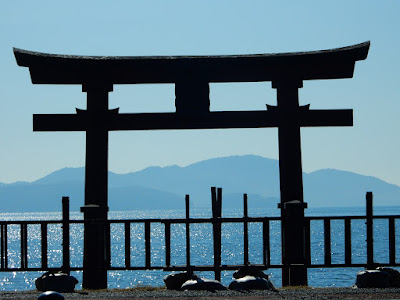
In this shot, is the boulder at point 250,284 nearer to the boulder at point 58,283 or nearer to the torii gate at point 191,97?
the torii gate at point 191,97

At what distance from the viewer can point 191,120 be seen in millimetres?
15828

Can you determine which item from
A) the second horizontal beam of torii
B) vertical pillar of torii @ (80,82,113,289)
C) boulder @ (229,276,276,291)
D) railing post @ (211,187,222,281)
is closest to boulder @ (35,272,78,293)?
vertical pillar of torii @ (80,82,113,289)

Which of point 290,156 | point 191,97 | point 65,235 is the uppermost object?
point 191,97

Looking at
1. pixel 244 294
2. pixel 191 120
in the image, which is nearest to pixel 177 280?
pixel 244 294

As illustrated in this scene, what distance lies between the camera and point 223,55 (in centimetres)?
1591

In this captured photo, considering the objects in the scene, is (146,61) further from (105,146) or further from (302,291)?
(302,291)

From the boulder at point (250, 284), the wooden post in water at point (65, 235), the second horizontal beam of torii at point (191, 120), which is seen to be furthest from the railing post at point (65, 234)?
the boulder at point (250, 284)

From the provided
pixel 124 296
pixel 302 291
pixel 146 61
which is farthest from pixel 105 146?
pixel 302 291

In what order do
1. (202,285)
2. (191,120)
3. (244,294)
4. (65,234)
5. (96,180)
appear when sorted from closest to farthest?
(244,294), (202,285), (65,234), (96,180), (191,120)

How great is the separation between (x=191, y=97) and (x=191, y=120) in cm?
49

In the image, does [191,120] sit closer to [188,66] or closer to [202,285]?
[188,66]

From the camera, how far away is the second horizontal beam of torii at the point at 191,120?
1570 centimetres

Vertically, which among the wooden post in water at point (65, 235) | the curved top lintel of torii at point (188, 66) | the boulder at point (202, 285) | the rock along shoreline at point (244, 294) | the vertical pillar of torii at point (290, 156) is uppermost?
the curved top lintel of torii at point (188, 66)

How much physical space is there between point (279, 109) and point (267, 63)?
1009mm
